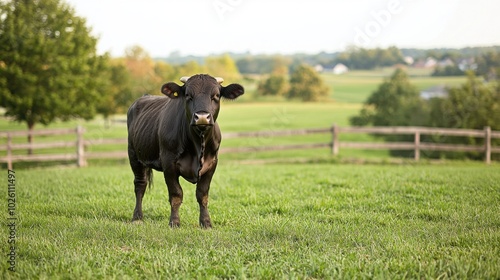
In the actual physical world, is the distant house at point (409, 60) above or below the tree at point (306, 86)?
above

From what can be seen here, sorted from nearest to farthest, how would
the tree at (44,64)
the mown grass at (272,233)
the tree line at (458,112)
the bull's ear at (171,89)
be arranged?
1. the mown grass at (272,233)
2. the bull's ear at (171,89)
3. the tree at (44,64)
4. the tree line at (458,112)

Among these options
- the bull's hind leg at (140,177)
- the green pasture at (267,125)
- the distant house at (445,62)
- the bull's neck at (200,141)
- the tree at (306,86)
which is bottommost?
the green pasture at (267,125)

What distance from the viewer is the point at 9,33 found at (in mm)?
23047

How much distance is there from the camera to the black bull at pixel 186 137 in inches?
233

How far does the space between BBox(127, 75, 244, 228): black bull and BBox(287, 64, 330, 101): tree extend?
2068 inches

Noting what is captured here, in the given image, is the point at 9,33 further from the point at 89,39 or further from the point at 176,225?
the point at 176,225

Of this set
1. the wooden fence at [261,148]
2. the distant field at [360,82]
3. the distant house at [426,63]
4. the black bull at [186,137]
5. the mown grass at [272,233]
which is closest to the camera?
the mown grass at [272,233]

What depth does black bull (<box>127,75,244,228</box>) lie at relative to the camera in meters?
5.91

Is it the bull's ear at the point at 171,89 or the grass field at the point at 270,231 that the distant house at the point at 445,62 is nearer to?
the grass field at the point at 270,231

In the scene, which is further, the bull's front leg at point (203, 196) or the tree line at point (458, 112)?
the tree line at point (458, 112)

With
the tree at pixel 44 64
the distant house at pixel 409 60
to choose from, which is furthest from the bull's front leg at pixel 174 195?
the distant house at pixel 409 60

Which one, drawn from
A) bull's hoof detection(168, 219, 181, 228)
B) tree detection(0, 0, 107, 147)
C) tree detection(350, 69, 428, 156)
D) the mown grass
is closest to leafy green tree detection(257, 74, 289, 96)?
tree detection(350, 69, 428, 156)

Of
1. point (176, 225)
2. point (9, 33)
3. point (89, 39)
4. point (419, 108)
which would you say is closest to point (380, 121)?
point (419, 108)

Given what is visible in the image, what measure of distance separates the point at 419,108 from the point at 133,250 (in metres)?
29.6
